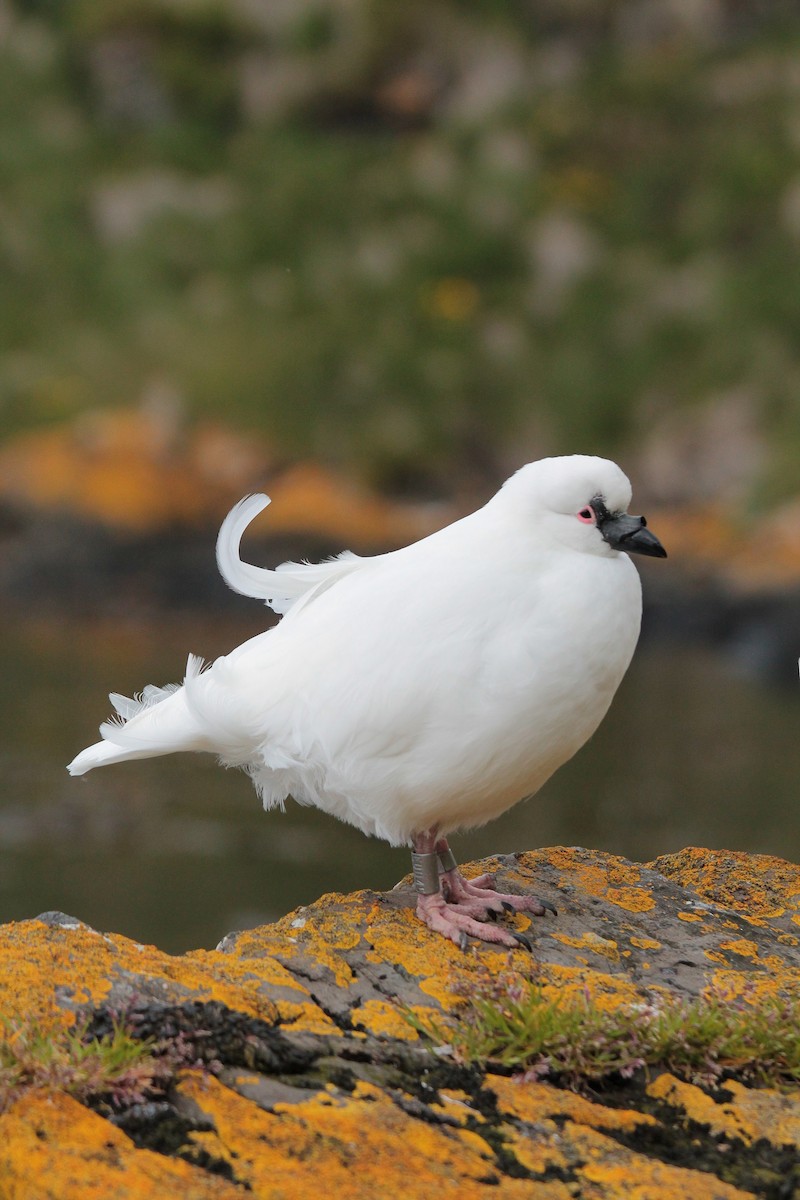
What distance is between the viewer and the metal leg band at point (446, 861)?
5988 mm

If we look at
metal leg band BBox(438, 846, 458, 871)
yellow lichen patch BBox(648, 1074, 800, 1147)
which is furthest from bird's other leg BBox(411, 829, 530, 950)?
yellow lichen patch BBox(648, 1074, 800, 1147)

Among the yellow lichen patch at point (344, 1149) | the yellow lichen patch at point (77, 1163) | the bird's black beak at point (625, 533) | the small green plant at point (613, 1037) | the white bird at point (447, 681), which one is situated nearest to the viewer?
the yellow lichen patch at point (77, 1163)

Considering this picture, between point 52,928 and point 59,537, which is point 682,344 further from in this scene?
point 52,928

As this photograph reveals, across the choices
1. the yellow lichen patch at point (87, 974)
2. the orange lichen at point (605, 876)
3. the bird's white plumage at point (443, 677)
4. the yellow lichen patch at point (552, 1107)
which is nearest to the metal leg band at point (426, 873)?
the bird's white plumage at point (443, 677)

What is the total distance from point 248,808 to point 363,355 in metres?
11.8

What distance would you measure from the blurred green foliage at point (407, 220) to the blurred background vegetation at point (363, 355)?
0.08 metres

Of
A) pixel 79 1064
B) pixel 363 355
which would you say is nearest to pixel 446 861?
pixel 79 1064

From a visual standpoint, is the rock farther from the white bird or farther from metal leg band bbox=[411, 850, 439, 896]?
the white bird

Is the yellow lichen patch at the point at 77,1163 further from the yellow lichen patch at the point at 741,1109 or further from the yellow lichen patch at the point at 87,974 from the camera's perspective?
the yellow lichen patch at the point at 741,1109

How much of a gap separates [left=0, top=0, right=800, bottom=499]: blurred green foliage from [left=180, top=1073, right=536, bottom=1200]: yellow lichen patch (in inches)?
797

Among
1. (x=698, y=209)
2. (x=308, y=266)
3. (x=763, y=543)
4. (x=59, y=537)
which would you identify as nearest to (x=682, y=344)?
(x=698, y=209)

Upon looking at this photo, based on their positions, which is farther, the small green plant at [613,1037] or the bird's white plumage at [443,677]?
the bird's white plumage at [443,677]

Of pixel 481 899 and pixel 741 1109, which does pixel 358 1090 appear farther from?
pixel 481 899

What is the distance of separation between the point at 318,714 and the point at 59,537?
19.3 m
